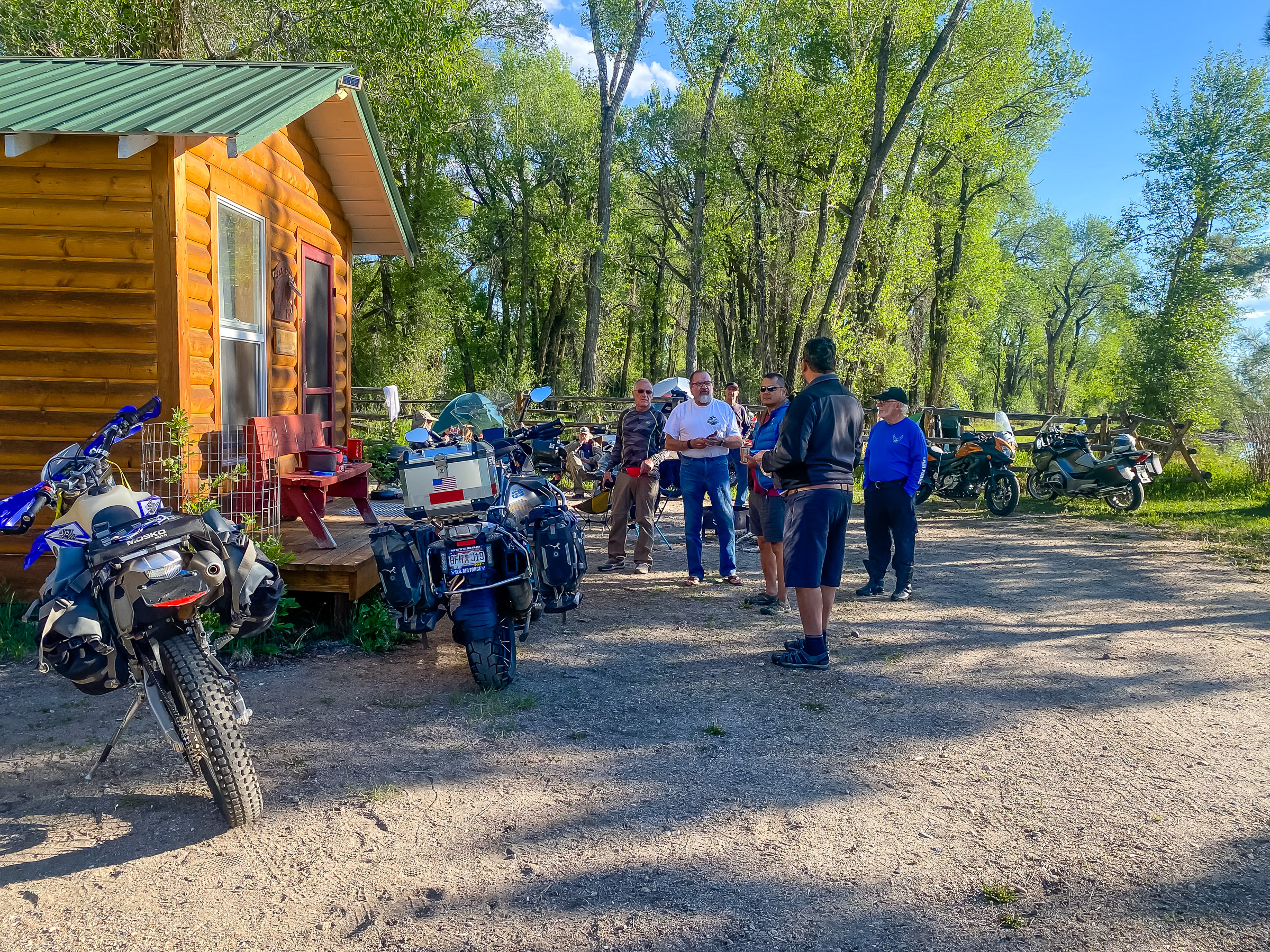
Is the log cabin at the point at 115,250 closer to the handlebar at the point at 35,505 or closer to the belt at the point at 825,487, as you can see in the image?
the handlebar at the point at 35,505

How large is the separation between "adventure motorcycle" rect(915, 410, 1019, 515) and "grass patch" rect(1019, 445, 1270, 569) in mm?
702

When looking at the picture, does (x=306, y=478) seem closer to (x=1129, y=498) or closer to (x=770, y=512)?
(x=770, y=512)

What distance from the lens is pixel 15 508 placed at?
3215 mm

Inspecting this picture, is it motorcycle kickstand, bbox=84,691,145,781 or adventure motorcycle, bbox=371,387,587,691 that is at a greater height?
adventure motorcycle, bbox=371,387,587,691

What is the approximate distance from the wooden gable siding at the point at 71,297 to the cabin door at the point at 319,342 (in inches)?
91.8

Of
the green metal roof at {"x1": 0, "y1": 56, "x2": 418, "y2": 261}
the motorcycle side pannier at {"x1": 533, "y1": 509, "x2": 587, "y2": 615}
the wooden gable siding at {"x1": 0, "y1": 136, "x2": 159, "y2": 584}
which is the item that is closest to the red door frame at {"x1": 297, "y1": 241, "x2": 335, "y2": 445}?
the green metal roof at {"x1": 0, "y1": 56, "x2": 418, "y2": 261}

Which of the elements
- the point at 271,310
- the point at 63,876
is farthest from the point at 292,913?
the point at 271,310

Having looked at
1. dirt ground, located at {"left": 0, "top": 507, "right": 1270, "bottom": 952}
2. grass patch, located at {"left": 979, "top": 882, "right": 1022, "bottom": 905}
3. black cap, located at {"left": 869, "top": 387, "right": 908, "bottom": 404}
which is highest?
black cap, located at {"left": 869, "top": 387, "right": 908, "bottom": 404}

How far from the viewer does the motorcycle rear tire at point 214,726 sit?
3.09 m

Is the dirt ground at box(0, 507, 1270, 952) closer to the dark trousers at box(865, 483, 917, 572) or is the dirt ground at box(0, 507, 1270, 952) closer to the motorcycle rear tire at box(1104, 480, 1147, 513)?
the dark trousers at box(865, 483, 917, 572)

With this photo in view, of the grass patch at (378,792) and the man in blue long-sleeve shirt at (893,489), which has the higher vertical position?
the man in blue long-sleeve shirt at (893,489)

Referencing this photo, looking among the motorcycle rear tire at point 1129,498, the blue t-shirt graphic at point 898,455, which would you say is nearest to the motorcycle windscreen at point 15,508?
the blue t-shirt graphic at point 898,455

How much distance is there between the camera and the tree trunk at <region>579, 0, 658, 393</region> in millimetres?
24453

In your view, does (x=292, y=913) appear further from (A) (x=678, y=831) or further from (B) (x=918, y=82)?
(B) (x=918, y=82)
